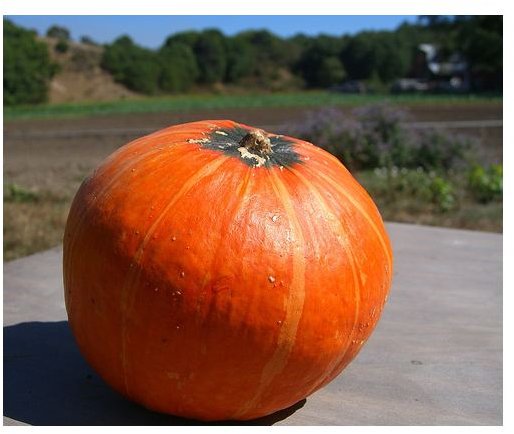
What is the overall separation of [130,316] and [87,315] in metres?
0.20

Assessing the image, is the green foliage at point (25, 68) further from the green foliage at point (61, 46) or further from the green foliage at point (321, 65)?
the green foliage at point (321, 65)

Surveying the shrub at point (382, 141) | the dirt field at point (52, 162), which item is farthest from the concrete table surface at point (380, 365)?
the shrub at point (382, 141)

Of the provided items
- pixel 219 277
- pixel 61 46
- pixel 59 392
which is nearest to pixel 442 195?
pixel 59 392

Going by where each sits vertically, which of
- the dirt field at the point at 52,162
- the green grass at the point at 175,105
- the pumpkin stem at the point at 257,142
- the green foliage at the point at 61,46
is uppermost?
the green foliage at the point at 61,46

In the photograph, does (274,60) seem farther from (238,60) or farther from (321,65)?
(238,60)

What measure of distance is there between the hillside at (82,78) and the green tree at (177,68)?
556cm

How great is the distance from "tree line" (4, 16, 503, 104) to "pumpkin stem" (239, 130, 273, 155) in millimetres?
47265

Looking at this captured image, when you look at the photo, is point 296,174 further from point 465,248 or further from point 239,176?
point 465,248

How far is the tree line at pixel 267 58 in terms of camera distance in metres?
51.2

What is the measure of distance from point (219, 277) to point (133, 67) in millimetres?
70208

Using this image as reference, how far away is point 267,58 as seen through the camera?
93062 millimetres

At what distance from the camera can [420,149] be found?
980 cm

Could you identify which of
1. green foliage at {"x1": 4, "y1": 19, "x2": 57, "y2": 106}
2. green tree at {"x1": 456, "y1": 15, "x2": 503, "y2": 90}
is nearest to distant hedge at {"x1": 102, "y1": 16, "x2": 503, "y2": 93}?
green tree at {"x1": 456, "y1": 15, "x2": 503, "y2": 90}

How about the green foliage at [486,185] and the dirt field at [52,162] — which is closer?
the dirt field at [52,162]
